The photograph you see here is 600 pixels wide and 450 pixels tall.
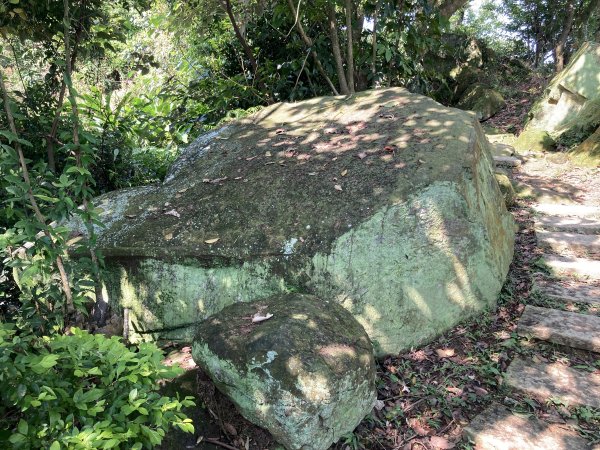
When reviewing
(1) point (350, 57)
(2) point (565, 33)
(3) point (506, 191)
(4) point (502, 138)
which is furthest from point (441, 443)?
(2) point (565, 33)

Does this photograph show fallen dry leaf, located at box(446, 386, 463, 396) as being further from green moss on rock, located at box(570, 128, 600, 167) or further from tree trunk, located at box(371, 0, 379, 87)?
green moss on rock, located at box(570, 128, 600, 167)

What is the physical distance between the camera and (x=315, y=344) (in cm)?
256

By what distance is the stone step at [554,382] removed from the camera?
2.78m

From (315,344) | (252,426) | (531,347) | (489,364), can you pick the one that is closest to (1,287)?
(252,426)

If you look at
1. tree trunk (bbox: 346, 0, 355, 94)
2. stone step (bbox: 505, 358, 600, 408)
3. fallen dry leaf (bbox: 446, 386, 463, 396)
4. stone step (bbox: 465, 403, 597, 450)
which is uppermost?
tree trunk (bbox: 346, 0, 355, 94)

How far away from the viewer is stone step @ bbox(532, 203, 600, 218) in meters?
5.54

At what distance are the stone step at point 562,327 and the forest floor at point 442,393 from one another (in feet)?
0.20

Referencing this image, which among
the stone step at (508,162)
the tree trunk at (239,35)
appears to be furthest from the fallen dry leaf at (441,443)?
the stone step at (508,162)

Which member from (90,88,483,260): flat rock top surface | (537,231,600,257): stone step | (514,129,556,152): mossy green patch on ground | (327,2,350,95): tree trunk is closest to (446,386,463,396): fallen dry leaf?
(90,88,483,260): flat rock top surface

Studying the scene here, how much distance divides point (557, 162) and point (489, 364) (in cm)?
614

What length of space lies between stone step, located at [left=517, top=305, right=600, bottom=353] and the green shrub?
2.70m

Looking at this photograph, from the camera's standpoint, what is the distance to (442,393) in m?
2.96

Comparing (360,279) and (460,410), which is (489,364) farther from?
(360,279)

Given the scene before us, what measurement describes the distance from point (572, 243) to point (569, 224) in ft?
2.05
